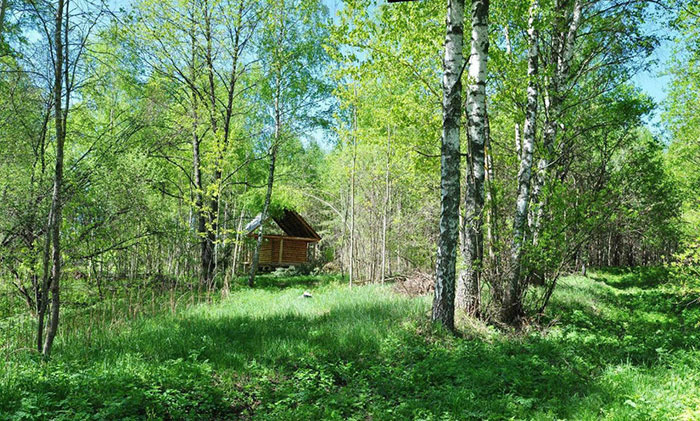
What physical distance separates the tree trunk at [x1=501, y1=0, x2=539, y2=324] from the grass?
0.52 meters

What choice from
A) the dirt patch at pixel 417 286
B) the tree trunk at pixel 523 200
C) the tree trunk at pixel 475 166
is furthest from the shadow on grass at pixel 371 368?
the dirt patch at pixel 417 286

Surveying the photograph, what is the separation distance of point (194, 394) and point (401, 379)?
223 cm

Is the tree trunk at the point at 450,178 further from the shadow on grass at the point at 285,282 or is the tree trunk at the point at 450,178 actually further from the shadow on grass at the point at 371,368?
the shadow on grass at the point at 285,282

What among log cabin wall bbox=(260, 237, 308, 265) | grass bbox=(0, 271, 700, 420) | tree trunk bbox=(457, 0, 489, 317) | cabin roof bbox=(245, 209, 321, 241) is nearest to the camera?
grass bbox=(0, 271, 700, 420)

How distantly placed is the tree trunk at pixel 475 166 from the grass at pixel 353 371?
85 centimetres

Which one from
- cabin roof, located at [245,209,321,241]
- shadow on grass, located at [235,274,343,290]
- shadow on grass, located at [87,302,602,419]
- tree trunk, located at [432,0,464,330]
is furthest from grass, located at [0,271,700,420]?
cabin roof, located at [245,209,321,241]

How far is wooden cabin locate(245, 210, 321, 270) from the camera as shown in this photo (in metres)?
24.8

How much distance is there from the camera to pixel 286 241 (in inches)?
1019

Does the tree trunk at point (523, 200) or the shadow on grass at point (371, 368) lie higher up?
the tree trunk at point (523, 200)

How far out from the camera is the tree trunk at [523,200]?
7.10 meters

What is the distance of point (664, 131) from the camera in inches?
721

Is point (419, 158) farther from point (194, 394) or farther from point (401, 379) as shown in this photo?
point (194, 394)

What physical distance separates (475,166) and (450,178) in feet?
2.80

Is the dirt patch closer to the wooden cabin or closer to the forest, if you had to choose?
the forest
